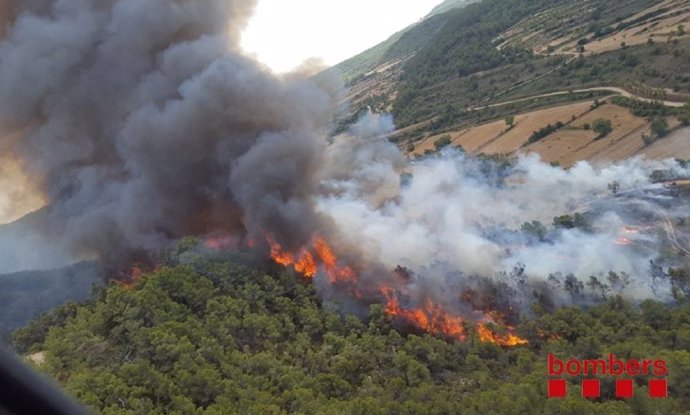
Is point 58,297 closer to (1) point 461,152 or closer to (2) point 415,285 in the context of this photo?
(2) point 415,285

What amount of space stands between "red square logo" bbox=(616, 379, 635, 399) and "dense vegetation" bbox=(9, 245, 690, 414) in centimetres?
40

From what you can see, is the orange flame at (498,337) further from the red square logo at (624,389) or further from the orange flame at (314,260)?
the orange flame at (314,260)

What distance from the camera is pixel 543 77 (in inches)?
3610

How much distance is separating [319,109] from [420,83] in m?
82.4

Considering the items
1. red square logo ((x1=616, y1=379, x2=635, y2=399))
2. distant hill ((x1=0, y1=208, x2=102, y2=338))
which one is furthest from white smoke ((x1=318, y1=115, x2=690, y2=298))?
distant hill ((x1=0, y1=208, x2=102, y2=338))

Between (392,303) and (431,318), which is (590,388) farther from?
(392,303)

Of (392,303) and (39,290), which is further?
Answer: (39,290)

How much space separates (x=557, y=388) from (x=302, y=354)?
11.1 metres

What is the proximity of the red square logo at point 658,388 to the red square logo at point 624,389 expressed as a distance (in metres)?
0.61

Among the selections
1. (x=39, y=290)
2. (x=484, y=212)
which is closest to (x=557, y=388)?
(x=484, y=212)

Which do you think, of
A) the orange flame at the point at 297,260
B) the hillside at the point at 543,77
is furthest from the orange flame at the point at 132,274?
the hillside at the point at 543,77

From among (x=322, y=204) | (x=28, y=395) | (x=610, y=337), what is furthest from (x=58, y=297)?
(x=28, y=395)

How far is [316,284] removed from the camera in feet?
111

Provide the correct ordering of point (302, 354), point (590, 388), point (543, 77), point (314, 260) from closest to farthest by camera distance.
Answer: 1. point (590, 388)
2. point (302, 354)
3. point (314, 260)
4. point (543, 77)
